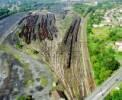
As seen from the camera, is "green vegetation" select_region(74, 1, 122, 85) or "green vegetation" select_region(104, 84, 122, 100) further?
"green vegetation" select_region(74, 1, 122, 85)

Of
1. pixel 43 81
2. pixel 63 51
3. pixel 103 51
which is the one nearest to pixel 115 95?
pixel 43 81

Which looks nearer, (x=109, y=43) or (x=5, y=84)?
(x=5, y=84)

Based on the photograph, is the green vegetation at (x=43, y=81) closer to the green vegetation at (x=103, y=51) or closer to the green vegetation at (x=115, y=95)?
the green vegetation at (x=103, y=51)

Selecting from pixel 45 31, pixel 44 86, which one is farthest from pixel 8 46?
pixel 44 86

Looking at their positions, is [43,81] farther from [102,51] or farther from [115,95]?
[102,51]

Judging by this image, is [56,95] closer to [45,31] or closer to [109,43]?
[109,43]

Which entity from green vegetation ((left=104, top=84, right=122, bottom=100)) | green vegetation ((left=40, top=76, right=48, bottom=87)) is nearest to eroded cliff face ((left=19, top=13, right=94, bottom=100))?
green vegetation ((left=40, top=76, right=48, bottom=87))

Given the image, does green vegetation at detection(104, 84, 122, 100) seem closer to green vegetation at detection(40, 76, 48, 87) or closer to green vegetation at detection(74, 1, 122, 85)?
green vegetation at detection(74, 1, 122, 85)

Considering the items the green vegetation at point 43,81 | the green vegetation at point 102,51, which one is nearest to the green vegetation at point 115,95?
the green vegetation at point 102,51
